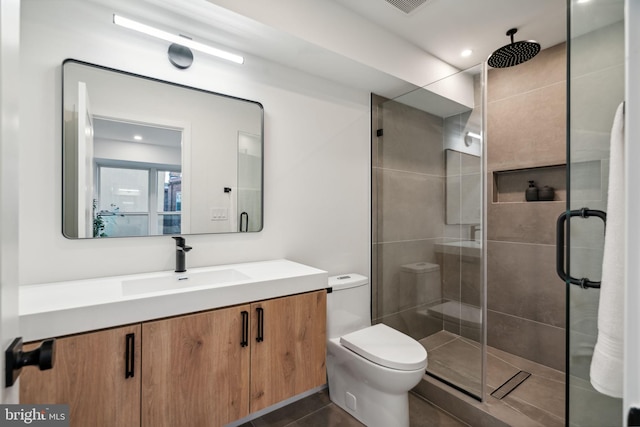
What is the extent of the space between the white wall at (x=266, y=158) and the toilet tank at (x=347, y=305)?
9.6 inches

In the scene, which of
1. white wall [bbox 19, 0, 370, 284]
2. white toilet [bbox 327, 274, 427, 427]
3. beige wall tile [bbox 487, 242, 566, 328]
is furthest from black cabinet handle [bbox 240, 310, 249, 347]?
beige wall tile [bbox 487, 242, 566, 328]

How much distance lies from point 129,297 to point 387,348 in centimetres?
131

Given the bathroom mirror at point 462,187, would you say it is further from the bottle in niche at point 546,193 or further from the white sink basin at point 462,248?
the bottle in niche at point 546,193

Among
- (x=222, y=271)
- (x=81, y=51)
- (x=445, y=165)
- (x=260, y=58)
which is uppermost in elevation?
(x=260, y=58)

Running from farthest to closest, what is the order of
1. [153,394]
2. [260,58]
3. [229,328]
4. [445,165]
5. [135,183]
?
[445,165] < [260,58] < [135,183] < [229,328] < [153,394]

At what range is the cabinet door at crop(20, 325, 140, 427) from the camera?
97 cm

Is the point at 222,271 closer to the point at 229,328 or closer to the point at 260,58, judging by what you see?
the point at 229,328

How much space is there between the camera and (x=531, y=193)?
7.50 ft

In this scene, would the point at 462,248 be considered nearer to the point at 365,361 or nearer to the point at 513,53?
the point at 365,361

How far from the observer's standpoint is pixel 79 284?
4.33ft

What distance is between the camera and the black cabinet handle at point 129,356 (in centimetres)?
108

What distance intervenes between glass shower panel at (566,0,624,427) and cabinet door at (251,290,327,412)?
3.32 ft

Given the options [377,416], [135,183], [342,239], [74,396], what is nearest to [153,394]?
[74,396]

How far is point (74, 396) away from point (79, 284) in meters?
0.49
